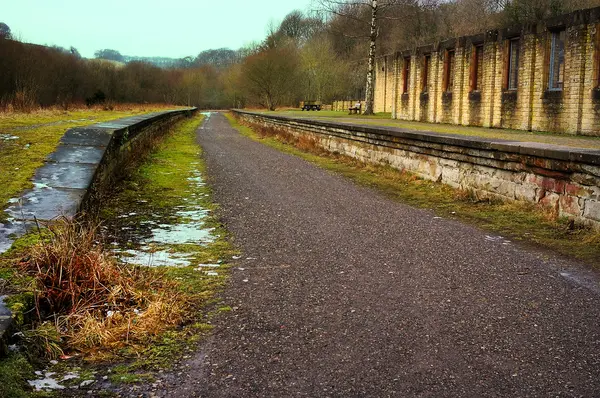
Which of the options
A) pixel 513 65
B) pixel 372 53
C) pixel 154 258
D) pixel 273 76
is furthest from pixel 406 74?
pixel 273 76

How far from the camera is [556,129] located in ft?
61.9

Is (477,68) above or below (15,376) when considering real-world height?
above

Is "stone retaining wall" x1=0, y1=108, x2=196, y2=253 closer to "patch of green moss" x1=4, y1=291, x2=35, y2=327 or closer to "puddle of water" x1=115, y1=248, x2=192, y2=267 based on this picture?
"puddle of water" x1=115, y1=248, x2=192, y2=267

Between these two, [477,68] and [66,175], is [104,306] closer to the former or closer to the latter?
[66,175]

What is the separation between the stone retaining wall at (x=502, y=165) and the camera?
247 inches

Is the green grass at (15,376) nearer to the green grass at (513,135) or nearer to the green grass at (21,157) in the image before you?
the green grass at (21,157)

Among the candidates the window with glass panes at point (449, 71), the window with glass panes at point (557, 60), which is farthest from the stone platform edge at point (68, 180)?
the window with glass panes at point (449, 71)

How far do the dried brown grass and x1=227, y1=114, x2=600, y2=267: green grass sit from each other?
3.65 m

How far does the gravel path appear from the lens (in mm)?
2783

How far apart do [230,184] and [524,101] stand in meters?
14.1

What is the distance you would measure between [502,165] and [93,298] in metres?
6.01

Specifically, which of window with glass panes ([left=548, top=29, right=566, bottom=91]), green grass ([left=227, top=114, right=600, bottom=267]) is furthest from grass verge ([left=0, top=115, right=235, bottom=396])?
window with glass panes ([left=548, top=29, right=566, bottom=91])

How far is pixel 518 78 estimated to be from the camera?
20.8m

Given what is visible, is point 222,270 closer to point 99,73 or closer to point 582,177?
point 582,177
